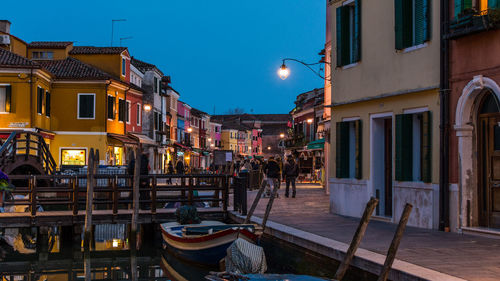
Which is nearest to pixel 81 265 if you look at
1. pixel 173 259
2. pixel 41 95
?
pixel 173 259

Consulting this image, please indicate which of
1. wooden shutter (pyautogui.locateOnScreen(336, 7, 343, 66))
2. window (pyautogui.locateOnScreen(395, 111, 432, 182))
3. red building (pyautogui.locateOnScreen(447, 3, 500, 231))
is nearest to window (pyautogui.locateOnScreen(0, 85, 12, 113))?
wooden shutter (pyautogui.locateOnScreen(336, 7, 343, 66))

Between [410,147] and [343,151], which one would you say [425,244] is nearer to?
[410,147]

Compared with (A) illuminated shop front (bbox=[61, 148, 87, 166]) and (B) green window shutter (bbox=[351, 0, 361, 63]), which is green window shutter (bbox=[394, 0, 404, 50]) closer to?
(B) green window shutter (bbox=[351, 0, 361, 63])

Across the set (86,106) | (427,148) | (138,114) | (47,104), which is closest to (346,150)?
(427,148)

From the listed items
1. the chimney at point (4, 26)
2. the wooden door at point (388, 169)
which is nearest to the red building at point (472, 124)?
the wooden door at point (388, 169)

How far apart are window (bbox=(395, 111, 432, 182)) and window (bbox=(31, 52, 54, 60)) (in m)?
33.2

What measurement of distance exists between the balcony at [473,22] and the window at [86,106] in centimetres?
3198

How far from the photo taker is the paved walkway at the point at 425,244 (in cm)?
888

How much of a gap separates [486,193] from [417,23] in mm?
4190

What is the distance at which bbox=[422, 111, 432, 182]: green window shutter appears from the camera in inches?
553

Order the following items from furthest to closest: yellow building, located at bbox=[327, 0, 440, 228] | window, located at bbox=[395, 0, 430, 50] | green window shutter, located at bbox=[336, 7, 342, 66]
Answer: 1. green window shutter, located at bbox=[336, 7, 342, 66]
2. window, located at bbox=[395, 0, 430, 50]
3. yellow building, located at bbox=[327, 0, 440, 228]

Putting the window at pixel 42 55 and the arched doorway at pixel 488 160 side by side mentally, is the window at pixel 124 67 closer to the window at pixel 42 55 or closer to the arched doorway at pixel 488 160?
the window at pixel 42 55

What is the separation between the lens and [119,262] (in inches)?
607

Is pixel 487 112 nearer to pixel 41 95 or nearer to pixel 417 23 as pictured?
pixel 417 23
